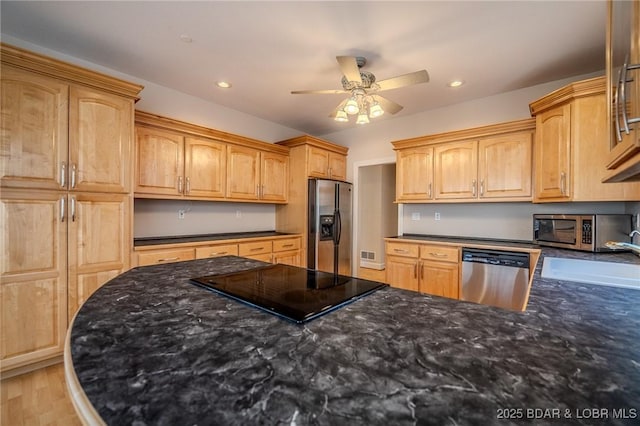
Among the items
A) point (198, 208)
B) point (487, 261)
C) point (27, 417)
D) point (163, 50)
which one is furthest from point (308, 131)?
point (27, 417)

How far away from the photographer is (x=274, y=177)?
398 centimetres

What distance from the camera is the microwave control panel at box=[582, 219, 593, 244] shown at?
2367 millimetres

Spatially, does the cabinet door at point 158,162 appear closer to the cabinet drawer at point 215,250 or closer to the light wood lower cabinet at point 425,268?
the cabinet drawer at point 215,250

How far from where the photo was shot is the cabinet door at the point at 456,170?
3.17 m

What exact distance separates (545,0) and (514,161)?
60.7 inches

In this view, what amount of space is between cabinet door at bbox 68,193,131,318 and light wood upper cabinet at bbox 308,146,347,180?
237 cm

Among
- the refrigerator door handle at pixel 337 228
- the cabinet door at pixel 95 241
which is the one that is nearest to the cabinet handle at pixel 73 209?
the cabinet door at pixel 95 241

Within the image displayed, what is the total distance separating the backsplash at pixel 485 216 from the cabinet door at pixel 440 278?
732 millimetres

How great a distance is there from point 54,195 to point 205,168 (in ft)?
4.56

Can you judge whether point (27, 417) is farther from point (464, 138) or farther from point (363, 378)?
point (464, 138)

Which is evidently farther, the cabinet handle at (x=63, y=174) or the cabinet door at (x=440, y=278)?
the cabinet door at (x=440, y=278)

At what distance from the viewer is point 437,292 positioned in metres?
3.12

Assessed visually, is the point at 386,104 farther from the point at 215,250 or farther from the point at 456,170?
the point at 215,250

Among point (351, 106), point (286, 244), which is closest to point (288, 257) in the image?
point (286, 244)
